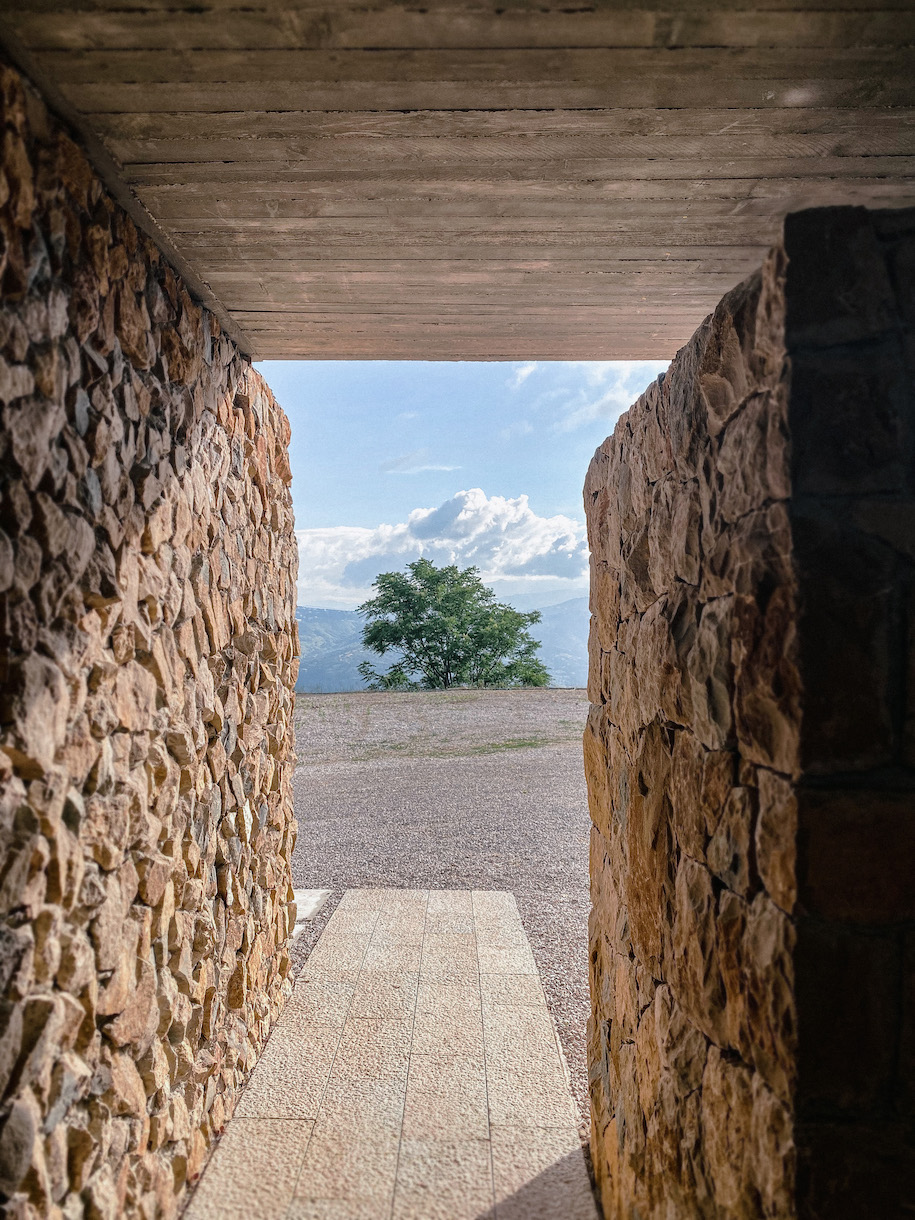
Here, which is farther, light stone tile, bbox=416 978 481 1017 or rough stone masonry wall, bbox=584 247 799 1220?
light stone tile, bbox=416 978 481 1017

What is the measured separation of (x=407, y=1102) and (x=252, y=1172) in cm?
54

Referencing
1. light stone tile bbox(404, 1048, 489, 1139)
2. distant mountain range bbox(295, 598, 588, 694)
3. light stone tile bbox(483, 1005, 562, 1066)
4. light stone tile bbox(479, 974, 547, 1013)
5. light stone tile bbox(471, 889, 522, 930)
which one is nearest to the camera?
light stone tile bbox(404, 1048, 489, 1139)

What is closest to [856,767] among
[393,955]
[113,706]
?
[113,706]

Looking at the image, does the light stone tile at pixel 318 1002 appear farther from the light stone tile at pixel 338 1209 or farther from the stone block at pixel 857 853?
the stone block at pixel 857 853

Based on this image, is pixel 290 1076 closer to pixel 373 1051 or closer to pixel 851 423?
pixel 373 1051

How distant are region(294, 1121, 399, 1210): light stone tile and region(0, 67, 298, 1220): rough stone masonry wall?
12.4 inches

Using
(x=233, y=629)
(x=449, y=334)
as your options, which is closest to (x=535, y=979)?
(x=233, y=629)

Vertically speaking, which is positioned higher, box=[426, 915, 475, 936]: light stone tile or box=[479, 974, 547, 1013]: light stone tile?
box=[426, 915, 475, 936]: light stone tile

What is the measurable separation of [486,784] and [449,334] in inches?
213

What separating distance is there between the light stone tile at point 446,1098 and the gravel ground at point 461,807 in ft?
1.16

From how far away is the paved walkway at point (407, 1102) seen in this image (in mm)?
2041

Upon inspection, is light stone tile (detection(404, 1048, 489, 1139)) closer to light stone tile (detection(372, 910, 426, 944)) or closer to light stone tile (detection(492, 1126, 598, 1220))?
light stone tile (detection(492, 1126, 598, 1220))

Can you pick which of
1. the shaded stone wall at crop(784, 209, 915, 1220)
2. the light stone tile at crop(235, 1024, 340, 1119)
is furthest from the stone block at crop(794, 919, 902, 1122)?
the light stone tile at crop(235, 1024, 340, 1119)

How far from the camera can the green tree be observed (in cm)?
1800
